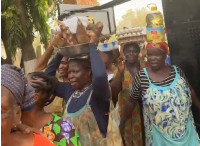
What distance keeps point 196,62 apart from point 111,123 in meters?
1.31

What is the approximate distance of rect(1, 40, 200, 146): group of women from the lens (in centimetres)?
117

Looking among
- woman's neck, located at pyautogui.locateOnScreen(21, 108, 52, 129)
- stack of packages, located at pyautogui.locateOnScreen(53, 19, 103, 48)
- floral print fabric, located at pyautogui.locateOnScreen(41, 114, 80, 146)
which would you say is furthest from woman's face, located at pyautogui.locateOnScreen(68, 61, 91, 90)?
floral print fabric, located at pyautogui.locateOnScreen(41, 114, 80, 146)

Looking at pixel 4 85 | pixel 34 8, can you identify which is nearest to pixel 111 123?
pixel 4 85

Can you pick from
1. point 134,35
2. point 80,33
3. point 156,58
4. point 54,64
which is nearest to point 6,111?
point 80,33

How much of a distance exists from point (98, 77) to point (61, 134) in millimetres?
485

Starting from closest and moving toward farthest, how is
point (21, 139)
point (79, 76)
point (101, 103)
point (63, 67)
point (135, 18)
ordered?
point (21, 139)
point (101, 103)
point (79, 76)
point (63, 67)
point (135, 18)

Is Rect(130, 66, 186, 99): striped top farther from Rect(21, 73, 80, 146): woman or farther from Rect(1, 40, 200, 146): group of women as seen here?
Rect(21, 73, 80, 146): woman

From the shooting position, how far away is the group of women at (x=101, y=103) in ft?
3.82

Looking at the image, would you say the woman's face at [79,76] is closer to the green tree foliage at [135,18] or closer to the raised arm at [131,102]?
the raised arm at [131,102]

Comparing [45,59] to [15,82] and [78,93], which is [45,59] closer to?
[78,93]

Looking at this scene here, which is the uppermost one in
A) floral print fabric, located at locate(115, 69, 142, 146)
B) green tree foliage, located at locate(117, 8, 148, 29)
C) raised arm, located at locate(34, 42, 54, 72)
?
green tree foliage, located at locate(117, 8, 148, 29)

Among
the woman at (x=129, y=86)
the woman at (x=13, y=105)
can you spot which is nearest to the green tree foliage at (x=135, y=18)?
the woman at (x=129, y=86)

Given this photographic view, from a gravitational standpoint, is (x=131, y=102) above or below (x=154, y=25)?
below

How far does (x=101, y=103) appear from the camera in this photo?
189 cm
